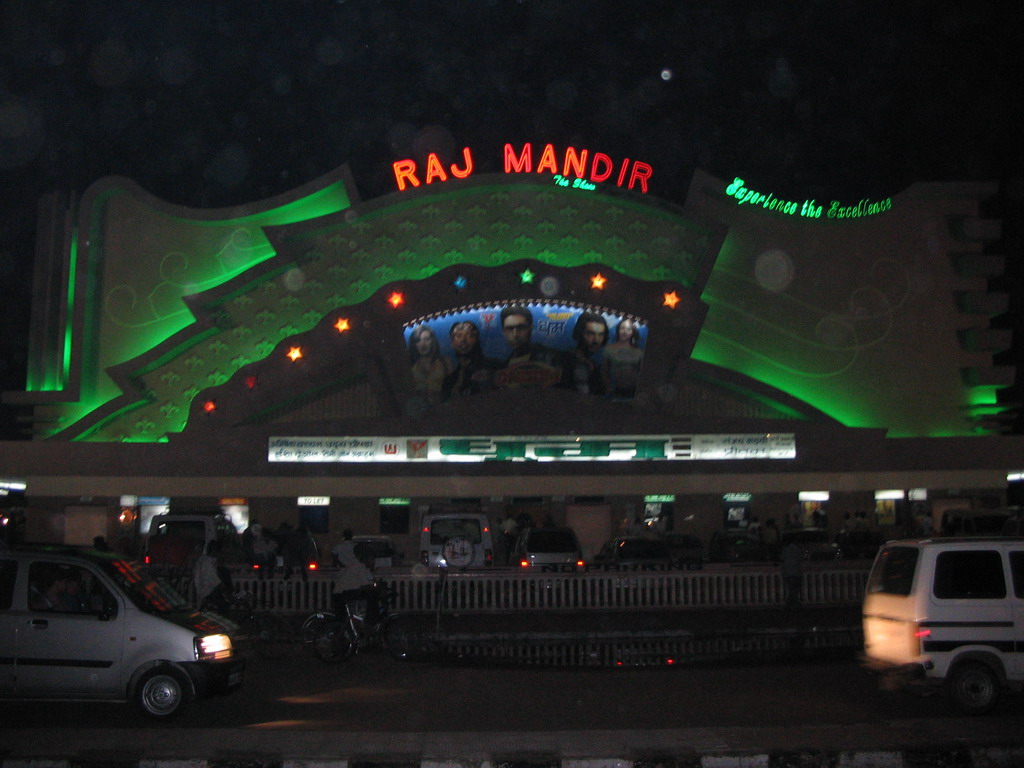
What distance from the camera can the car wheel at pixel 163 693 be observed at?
1012 centimetres

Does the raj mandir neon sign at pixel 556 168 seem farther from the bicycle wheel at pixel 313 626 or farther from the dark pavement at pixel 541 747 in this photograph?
the dark pavement at pixel 541 747

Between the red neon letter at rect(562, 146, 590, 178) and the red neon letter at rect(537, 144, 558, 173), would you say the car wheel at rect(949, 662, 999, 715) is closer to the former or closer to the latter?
the red neon letter at rect(562, 146, 590, 178)

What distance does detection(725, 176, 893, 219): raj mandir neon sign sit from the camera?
1225 inches

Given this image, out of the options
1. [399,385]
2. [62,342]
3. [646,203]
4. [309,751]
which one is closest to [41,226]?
[62,342]

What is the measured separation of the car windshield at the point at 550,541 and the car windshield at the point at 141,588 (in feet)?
34.9

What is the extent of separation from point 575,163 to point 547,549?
14.1 m

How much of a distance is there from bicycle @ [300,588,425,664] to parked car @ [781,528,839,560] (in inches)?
492

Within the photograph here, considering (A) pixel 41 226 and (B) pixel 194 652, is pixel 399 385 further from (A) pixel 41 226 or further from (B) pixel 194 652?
(B) pixel 194 652

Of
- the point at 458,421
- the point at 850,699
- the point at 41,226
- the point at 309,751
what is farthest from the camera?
the point at 41,226

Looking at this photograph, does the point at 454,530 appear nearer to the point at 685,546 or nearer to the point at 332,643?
the point at 332,643

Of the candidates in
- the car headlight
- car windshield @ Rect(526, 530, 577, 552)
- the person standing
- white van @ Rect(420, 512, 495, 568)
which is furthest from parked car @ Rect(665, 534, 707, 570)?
the car headlight

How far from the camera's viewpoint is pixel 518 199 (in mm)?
30969

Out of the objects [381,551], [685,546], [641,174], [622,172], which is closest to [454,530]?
[381,551]

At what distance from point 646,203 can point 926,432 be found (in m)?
11.4
